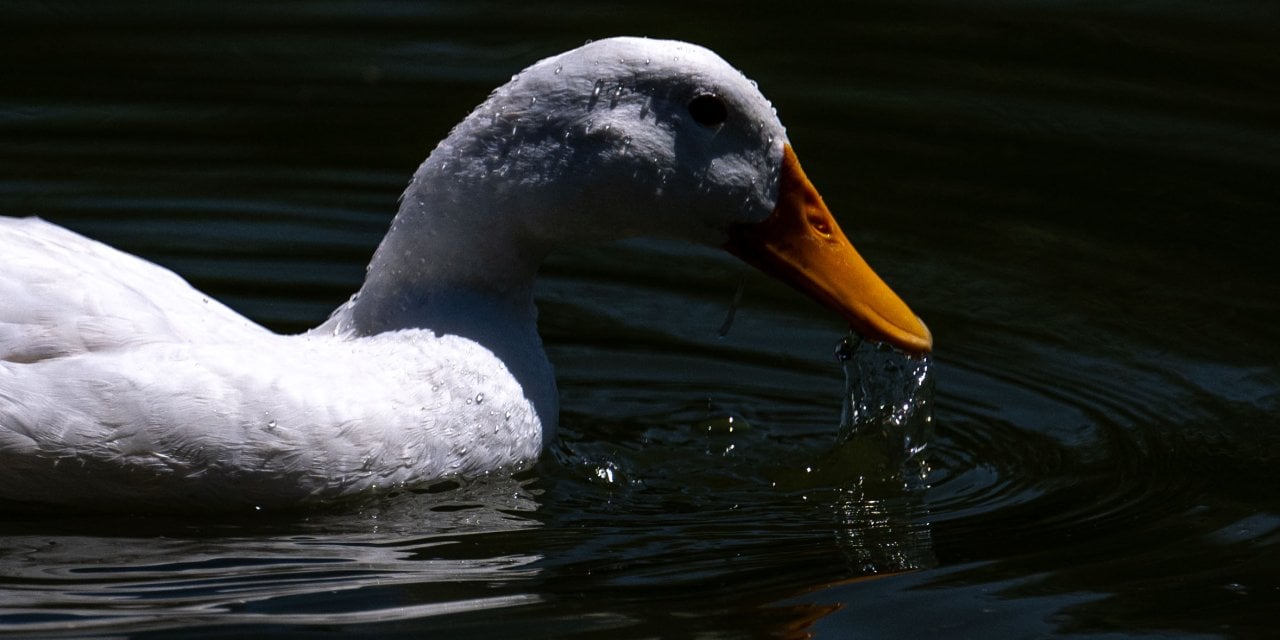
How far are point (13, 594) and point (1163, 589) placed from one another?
2.66 metres

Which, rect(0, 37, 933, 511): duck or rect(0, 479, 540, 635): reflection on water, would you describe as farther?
rect(0, 37, 933, 511): duck

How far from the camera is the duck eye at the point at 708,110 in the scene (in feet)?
18.2

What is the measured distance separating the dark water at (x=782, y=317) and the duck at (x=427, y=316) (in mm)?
164

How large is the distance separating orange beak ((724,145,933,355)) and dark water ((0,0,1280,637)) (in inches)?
13.1

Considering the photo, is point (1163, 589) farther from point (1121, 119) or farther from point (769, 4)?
point (769, 4)

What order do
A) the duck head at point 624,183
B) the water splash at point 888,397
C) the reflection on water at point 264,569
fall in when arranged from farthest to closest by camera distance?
the water splash at point 888,397 < the duck head at point 624,183 < the reflection on water at point 264,569

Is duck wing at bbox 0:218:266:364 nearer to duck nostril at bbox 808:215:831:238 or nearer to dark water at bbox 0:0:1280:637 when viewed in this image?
dark water at bbox 0:0:1280:637

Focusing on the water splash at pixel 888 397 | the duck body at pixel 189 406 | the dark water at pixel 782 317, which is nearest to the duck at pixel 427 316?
the duck body at pixel 189 406

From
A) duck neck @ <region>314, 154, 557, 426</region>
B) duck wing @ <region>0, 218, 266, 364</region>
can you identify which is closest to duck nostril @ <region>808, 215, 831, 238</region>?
duck neck @ <region>314, 154, 557, 426</region>

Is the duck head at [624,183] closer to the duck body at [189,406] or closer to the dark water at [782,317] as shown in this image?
the duck body at [189,406]

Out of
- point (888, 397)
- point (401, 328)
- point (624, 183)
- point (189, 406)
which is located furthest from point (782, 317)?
point (189, 406)

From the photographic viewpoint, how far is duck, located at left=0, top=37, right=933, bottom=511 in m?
5.11

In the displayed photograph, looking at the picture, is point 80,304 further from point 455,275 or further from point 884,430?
point 884,430

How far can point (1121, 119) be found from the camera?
8.77 m
